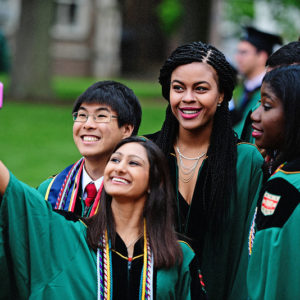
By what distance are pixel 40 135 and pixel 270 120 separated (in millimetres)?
10965

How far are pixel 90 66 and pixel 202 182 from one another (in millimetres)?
26905

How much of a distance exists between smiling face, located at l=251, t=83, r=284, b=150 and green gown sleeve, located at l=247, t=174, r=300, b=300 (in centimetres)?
27

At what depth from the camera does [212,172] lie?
12.6 feet

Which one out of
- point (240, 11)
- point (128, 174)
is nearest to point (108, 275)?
point (128, 174)

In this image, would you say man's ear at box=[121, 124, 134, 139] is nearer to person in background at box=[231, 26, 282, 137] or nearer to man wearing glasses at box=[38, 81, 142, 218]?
man wearing glasses at box=[38, 81, 142, 218]

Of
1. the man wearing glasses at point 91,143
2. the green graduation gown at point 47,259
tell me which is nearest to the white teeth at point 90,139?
the man wearing glasses at point 91,143

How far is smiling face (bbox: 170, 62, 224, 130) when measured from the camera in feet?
12.6

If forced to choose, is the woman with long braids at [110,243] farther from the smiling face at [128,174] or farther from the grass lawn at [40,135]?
the grass lawn at [40,135]

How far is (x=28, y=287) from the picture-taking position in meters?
3.25

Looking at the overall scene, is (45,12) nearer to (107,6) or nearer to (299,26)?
(299,26)

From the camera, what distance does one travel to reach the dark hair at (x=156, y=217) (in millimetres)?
3363

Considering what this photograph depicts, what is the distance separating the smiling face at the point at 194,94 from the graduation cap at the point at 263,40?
3818 millimetres

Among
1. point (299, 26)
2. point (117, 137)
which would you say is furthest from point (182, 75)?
point (299, 26)

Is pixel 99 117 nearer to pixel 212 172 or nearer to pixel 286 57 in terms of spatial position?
pixel 212 172
